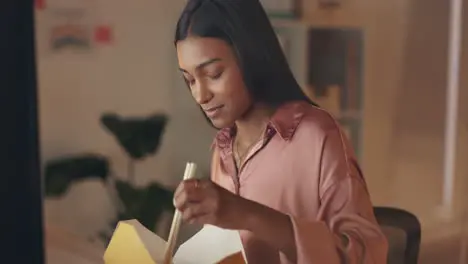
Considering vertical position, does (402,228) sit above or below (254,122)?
below

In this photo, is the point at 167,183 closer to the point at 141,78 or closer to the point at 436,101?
the point at 141,78

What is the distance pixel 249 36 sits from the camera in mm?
825

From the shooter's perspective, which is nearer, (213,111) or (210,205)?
(210,205)

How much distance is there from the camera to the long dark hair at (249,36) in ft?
2.67

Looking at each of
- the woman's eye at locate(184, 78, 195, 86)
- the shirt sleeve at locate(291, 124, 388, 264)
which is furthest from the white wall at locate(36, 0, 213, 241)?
the shirt sleeve at locate(291, 124, 388, 264)

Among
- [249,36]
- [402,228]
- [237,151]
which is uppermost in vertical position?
[249,36]

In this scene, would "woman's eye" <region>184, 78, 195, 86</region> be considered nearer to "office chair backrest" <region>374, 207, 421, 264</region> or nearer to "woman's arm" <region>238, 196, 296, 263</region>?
"woman's arm" <region>238, 196, 296, 263</region>

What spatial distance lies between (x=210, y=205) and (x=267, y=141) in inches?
5.0

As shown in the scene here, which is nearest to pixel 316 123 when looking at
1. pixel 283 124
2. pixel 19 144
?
pixel 283 124

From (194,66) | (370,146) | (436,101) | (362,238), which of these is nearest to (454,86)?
(436,101)

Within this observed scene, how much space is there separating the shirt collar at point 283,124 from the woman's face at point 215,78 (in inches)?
0.5

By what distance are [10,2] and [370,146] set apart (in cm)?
47

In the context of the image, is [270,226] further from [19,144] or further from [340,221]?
[19,144]

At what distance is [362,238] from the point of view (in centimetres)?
84
